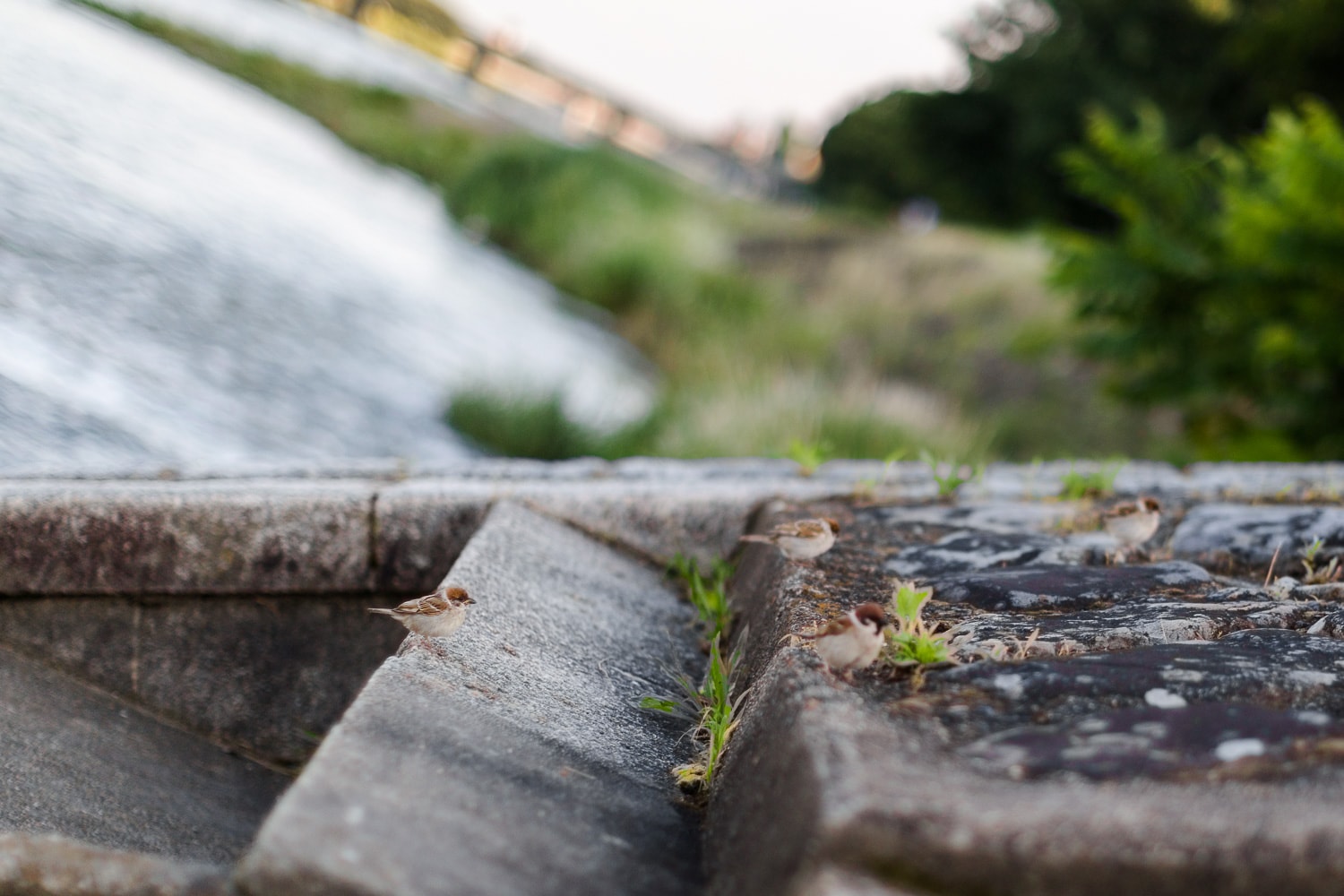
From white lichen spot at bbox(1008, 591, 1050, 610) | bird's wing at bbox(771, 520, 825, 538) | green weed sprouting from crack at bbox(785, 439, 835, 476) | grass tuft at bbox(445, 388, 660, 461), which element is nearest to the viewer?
white lichen spot at bbox(1008, 591, 1050, 610)

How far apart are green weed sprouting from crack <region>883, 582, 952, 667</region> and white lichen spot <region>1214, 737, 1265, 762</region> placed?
40 centimetres

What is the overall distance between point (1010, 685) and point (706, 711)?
21.7 inches

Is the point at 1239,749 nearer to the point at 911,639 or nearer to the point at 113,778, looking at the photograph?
the point at 911,639

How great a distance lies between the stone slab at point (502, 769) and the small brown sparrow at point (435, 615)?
1.1 inches

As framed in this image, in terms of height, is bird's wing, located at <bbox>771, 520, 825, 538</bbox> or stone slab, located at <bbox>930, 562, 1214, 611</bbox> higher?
stone slab, located at <bbox>930, 562, 1214, 611</bbox>

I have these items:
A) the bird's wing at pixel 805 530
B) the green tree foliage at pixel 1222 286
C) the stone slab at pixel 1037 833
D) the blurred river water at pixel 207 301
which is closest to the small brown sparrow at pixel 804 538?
the bird's wing at pixel 805 530

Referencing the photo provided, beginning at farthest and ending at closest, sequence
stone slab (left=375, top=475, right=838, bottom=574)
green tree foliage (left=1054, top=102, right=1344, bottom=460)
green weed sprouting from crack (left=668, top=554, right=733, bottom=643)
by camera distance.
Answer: green tree foliage (left=1054, top=102, right=1344, bottom=460) < stone slab (left=375, top=475, right=838, bottom=574) < green weed sprouting from crack (left=668, top=554, right=733, bottom=643)

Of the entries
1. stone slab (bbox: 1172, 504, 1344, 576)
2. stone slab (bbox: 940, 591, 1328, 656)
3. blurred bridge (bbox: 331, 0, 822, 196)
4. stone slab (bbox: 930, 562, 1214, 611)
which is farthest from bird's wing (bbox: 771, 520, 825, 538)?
blurred bridge (bbox: 331, 0, 822, 196)

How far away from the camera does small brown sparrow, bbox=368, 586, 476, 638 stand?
5.68 feet

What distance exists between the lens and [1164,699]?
139 cm

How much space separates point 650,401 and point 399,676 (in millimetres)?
5033

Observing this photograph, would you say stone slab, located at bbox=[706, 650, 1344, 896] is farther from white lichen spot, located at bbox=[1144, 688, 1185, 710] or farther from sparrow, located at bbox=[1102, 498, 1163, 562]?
sparrow, located at bbox=[1102, 498, 1163, 562]

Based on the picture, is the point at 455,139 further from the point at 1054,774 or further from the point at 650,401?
the point at 1054,774

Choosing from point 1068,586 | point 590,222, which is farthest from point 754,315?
point 1068,586
